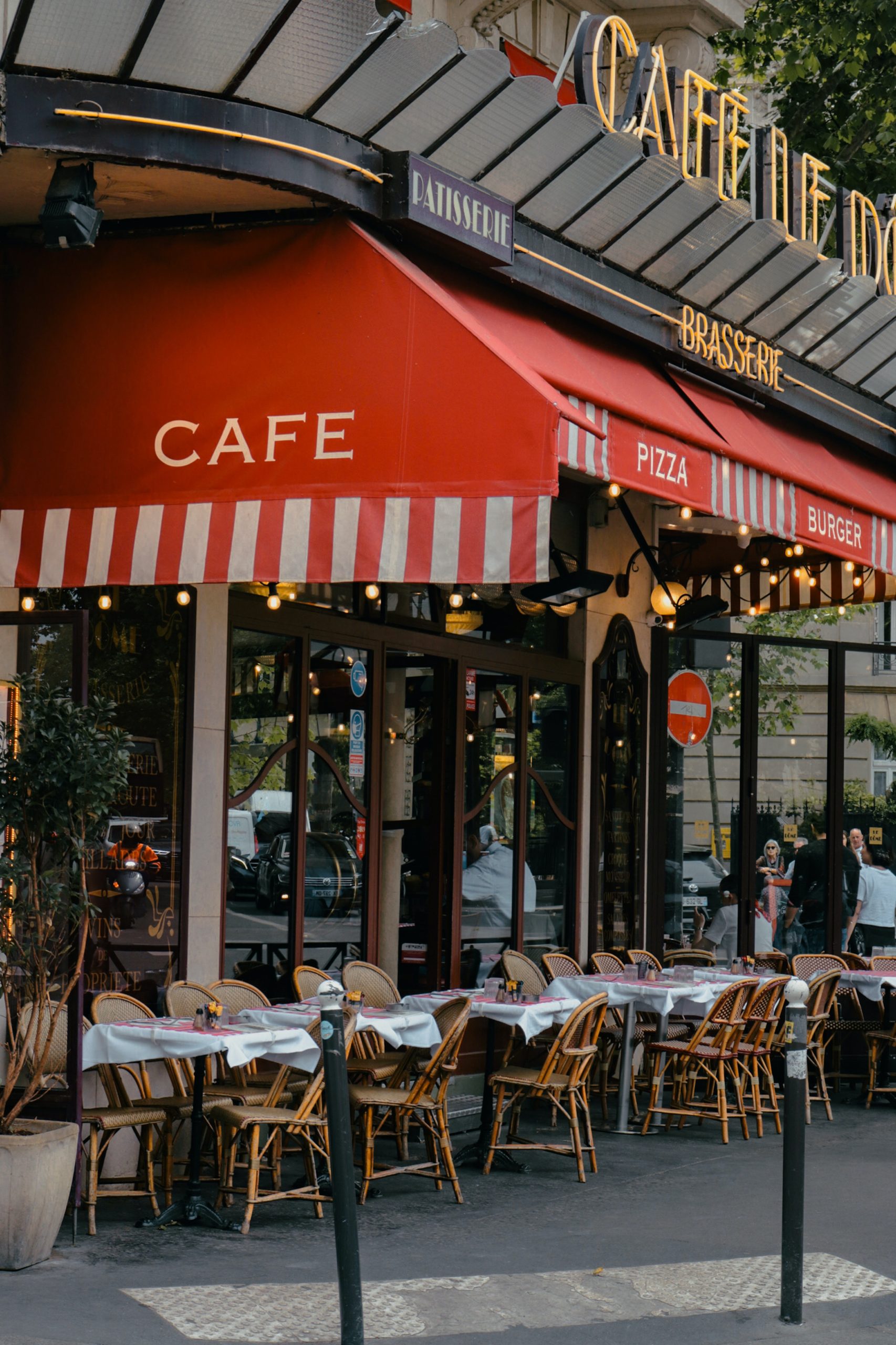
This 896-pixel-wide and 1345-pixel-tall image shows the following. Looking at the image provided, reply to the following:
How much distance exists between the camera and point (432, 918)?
36.2 feet

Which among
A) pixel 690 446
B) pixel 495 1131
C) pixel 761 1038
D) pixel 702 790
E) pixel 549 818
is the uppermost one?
pixel 690 446

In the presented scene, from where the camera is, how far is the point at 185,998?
27.0 feet

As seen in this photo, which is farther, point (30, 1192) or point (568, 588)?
point (568, 588)

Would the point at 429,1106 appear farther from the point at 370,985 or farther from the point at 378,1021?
the point at 370,985

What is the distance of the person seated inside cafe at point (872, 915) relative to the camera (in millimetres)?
14070

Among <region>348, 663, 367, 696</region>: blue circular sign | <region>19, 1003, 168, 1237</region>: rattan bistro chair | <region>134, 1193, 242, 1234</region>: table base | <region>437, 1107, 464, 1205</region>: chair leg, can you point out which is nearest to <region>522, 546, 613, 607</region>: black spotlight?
<region>348, 663, 367, 696</region>: blue circular sign

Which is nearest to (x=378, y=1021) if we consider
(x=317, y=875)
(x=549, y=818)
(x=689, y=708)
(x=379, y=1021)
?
(x=379, y=1021)

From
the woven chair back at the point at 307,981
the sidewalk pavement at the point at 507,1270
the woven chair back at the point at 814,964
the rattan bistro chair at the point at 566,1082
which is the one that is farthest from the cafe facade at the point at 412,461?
the sidewalk pavement at the point at 507,1270

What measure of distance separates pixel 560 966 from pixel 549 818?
1424mm

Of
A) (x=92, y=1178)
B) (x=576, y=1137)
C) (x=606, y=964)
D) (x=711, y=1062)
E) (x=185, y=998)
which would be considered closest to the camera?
(x=92, y=1178)

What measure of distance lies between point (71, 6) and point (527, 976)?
6.66 m

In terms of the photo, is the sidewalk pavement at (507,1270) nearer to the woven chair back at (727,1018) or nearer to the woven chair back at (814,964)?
the woven chair back at (727,1018)

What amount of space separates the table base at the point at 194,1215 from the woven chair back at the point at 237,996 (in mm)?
1279

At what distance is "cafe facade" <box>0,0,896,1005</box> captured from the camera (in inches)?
273
